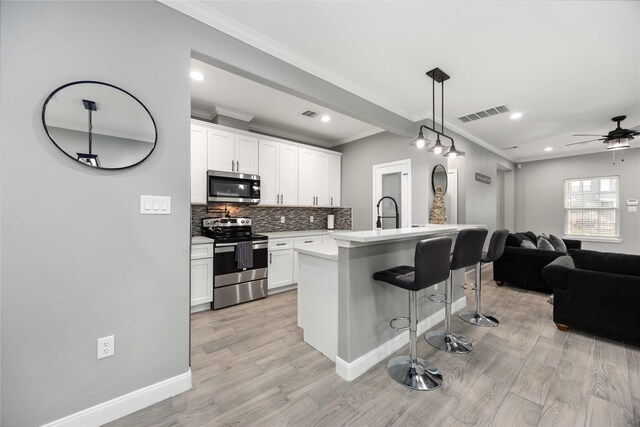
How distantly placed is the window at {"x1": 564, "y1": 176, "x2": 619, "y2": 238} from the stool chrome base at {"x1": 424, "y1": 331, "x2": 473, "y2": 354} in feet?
20.4

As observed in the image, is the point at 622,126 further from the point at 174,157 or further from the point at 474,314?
the point at 174,157

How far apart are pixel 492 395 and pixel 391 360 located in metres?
0.71

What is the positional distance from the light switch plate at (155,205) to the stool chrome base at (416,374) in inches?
81.2

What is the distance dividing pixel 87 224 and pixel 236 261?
206 cm

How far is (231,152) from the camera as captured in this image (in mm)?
3701

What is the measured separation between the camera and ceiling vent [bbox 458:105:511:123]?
3.64m

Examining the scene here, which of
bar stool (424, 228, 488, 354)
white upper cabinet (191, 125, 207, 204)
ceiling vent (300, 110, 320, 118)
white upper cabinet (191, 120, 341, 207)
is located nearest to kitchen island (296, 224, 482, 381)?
bar stool (424, 228, 488, 354)

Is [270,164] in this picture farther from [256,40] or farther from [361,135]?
[256,40]

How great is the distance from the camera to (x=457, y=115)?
389 centimetres

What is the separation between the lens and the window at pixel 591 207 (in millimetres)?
5832

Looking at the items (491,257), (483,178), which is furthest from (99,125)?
(483,178)

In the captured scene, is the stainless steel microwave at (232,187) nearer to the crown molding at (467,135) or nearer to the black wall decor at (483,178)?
the crown molding at (467,135)

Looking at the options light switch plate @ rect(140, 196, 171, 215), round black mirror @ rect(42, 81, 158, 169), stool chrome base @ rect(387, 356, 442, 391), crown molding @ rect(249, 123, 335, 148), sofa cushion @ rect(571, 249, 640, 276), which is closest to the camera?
round black mirror @ rect(42, 81, 158, 169)

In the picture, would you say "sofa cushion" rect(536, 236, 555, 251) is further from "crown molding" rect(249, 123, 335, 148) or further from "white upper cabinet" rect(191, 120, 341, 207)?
"crown molding" rect(249, 123, 335, 148)
